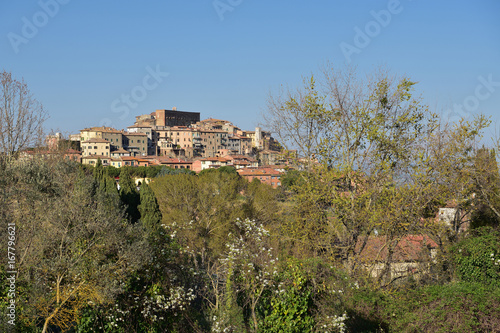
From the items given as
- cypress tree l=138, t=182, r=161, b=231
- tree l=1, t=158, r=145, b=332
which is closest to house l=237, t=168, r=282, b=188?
cypress tree l=138, t=182, r=161, b=231

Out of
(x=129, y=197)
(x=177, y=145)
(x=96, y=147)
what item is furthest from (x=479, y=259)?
(x=177, y=145)

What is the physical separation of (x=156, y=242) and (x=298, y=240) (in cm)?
330

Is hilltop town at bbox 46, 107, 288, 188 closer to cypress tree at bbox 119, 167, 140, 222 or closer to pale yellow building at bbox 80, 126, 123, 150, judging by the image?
pale yellow building at bbox 80, 126, 123, 150

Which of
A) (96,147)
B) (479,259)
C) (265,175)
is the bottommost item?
(479,259)

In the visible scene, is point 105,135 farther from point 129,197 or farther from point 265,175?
point 129,197

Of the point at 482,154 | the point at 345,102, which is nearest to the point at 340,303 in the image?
the point at 345,102

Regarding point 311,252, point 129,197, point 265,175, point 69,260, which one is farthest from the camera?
point 265,175

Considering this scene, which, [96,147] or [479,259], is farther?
[96,147]

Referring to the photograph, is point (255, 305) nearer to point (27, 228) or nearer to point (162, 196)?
point (27, 228)

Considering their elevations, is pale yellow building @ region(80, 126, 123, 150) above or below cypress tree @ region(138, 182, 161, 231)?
above

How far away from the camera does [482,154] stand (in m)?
15.2

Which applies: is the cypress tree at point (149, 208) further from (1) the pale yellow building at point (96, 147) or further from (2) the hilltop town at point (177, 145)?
(1) the pale yellow building at point (96, 147)

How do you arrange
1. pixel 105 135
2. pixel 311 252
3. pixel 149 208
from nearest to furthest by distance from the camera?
pixel 311 252, pixel 149 208, pixel 105 135

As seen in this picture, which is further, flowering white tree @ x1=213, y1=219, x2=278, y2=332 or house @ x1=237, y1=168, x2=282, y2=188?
house @ x1=237, y1=168, x2=282, y2=188
